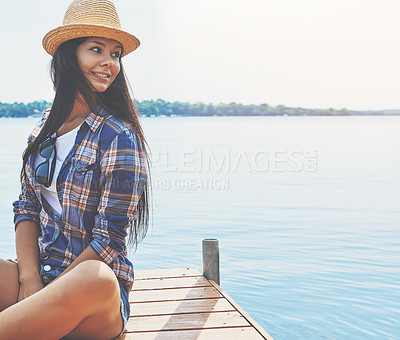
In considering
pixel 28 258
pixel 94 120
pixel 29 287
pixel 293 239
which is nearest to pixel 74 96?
pixel 94 120

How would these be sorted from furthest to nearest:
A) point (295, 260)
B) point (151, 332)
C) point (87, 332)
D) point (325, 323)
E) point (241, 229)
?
point (241, 229)
point (295, 260)
point (325, 323)
point (151, 332)
point (87, 332)

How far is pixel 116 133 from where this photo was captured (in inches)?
98.2

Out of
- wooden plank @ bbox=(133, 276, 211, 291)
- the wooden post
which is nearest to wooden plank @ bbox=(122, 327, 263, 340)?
wooden plank @ bbox=(133, 276, 211, 291)

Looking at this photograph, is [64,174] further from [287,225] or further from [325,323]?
[287,225]

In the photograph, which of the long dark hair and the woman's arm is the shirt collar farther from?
the woman's arm

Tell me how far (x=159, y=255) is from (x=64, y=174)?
227 inches

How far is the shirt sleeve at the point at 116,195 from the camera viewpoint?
7.81 ft

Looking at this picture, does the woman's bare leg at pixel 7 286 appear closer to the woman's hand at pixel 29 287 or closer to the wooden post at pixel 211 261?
the woman's hand at pixel 29 287

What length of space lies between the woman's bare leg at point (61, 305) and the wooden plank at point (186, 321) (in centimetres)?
82

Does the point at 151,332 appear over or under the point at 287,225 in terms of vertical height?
over

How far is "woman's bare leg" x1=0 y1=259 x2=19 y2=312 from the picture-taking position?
8.15 ft

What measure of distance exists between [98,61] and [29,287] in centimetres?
102

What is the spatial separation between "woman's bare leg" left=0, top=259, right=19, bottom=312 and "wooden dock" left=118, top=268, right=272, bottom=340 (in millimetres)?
554

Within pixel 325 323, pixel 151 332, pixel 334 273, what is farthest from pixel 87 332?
pixel 334 273
